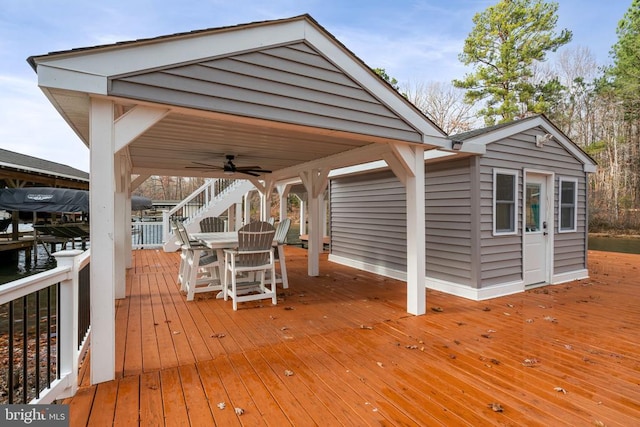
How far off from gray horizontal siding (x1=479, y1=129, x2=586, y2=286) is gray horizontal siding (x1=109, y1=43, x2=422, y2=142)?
1990 millimetres

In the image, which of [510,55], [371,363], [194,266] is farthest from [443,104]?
[371,363]

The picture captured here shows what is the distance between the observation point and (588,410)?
6.76ft

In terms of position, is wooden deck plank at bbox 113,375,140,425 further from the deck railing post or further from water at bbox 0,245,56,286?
water at bbox 0,245,56,286

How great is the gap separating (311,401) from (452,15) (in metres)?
17.3

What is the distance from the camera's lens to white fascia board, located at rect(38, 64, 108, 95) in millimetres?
2127

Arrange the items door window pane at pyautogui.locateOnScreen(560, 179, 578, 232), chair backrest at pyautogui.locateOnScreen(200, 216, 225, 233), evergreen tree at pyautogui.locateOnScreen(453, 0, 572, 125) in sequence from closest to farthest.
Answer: door window pane at pyautogui.locateOnScreen(560, 179, 578, 232) < chair backrest at pyautogui.locateOnScreen(200, 216, 225, 233) < evergreen tree at pyautogui.locateOnScreen(453, 0, 572, 125)

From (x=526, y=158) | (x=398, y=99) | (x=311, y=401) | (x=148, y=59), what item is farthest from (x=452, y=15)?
(x=311, y=401)

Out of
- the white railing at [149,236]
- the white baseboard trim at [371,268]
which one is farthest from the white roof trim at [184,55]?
the white railing at [149,236]

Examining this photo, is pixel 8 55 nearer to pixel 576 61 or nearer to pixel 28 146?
pixel 28 146

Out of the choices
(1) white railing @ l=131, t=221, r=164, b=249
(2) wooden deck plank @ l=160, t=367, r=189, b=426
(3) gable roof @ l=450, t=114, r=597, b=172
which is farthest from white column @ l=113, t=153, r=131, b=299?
(1) white railing @ l=131, t=221, r=164, b=249

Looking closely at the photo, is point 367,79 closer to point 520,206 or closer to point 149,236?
point 520,206

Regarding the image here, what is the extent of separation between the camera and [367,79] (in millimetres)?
3510

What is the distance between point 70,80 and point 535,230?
6.43 meters

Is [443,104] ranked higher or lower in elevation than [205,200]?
higher
